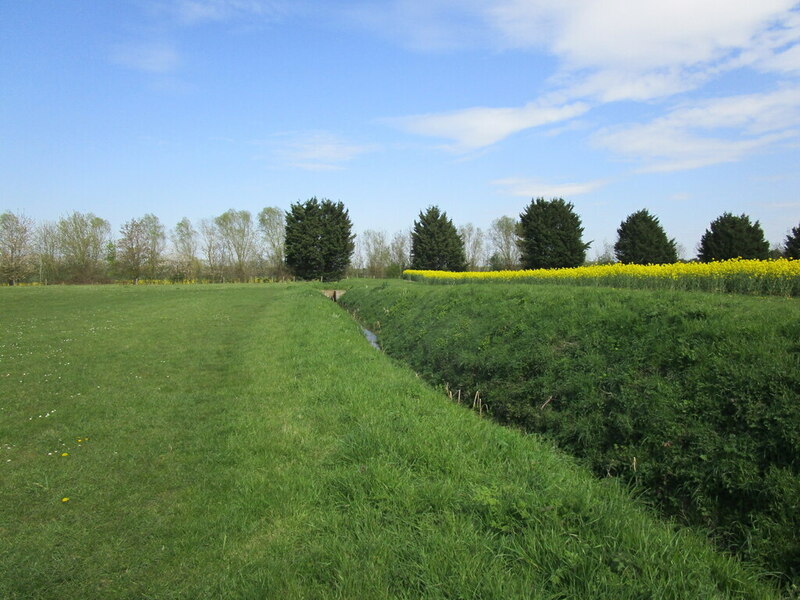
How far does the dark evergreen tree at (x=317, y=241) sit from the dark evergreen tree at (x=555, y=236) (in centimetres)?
2487

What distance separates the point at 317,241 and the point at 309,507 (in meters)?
51.8

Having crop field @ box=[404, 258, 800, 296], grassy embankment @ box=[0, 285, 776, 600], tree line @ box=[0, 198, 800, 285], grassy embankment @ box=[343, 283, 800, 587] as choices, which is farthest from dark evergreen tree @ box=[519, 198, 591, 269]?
grassy embankment @ box=[0, 285, 776, 600]

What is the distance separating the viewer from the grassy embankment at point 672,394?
3.89 m

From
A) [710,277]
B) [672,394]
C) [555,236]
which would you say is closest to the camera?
[672,394]

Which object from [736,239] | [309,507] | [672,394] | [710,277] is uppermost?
[736,239]

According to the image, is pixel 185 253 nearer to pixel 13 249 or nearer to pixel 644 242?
pixel 13 249

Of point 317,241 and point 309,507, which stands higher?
point 317,241

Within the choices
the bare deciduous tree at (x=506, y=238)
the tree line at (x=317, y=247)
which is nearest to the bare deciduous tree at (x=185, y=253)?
the tree line at (x=317, y=247)

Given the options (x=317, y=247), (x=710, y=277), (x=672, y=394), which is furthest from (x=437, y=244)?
(x=672, y=394)

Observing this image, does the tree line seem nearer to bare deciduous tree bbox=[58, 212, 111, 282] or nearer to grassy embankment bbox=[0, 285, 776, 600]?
bare deciduous tree bbox=[58, 212, 111, 282]

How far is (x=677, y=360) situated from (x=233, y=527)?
Answer: 18.0 ft

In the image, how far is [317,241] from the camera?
53.9 meters

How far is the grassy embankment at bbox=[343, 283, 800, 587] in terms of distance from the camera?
389 cm

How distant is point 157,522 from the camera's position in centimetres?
365
